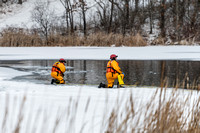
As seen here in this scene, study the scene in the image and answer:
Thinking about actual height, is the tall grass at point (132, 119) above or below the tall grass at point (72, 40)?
below

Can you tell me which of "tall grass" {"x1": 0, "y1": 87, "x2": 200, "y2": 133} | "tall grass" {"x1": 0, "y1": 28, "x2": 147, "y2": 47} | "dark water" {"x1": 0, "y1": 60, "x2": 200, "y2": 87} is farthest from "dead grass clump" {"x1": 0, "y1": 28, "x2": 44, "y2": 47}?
"tall grass" {"x1": 0, "y1": 87, "x2": 200, "y2": 133}

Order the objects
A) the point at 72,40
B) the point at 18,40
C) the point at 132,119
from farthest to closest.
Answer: the point at 72,40 < the point at 18,40 < the point at 132,119

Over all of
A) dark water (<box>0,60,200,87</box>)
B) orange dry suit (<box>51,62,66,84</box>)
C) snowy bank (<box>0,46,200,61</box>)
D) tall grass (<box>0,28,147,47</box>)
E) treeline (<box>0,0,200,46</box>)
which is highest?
treeline (<box>0,0,200,46</box>)

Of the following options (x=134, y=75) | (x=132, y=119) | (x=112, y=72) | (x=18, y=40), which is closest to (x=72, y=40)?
(x=18, y=40)

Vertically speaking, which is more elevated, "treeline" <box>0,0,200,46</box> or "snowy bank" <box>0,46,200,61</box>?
"treeline" <box>0,0,200,46</box>

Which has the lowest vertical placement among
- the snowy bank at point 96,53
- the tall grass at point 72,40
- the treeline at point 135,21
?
the snowy bank at point 96,53

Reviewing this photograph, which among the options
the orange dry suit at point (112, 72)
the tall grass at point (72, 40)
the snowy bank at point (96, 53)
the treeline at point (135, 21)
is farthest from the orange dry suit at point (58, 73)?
the treeline at point (135, 21)

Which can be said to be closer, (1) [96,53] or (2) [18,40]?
(1) [96,53]

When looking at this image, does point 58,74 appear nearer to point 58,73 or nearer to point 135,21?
point 58,73

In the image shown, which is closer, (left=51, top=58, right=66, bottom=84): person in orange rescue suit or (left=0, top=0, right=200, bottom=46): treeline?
(left=51, top=58, right=66, bottom=84): person in orange rescue suit

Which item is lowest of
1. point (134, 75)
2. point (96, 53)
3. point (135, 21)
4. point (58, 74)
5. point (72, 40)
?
point (134, 75)

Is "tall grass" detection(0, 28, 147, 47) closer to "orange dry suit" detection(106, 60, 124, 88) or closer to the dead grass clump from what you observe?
the dead grass clump

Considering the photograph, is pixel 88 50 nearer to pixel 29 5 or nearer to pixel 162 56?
pixel 162 56

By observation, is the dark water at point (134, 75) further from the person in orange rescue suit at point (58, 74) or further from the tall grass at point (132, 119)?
the tall grass at point (132, 119)
